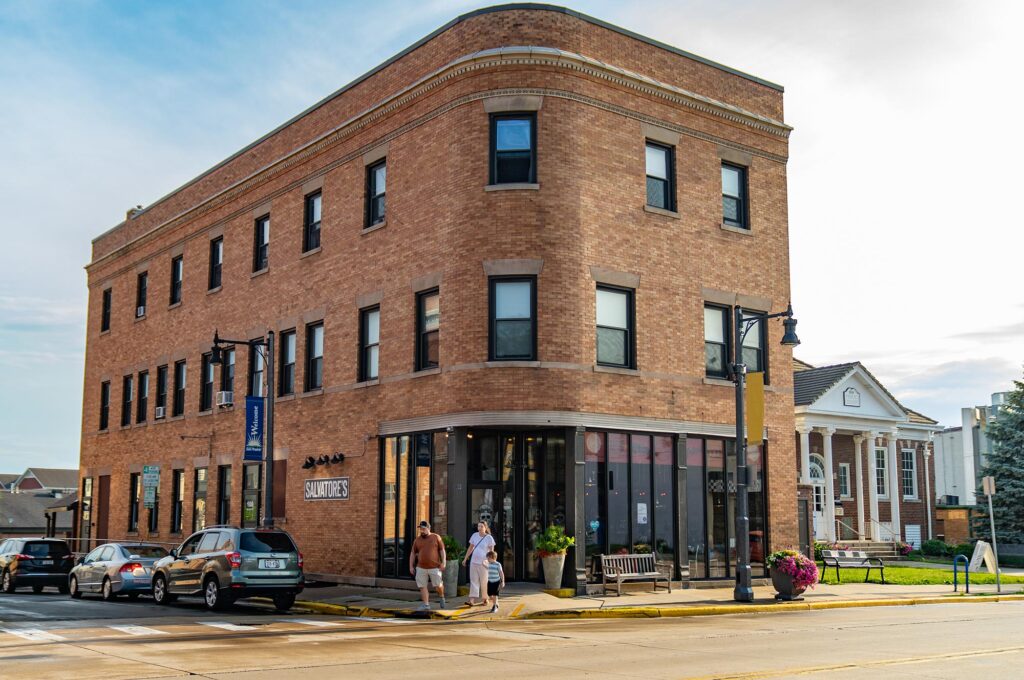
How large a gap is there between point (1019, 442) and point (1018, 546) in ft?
16.5

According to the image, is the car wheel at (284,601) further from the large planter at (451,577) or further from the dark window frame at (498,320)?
the dark window frame at (498,320)

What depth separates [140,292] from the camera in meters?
40.1

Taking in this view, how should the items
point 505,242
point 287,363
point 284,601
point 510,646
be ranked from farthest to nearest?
point 287,363 → point 505,242 → point 284,601 → point 510,646

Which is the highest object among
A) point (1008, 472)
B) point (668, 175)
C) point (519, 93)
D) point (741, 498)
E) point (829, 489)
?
point (519, 93)

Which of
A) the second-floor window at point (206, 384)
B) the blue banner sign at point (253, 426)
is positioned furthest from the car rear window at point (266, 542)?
the second-floor window at point (206, 384)

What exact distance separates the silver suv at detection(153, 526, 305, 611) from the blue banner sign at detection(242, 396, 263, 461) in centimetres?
509

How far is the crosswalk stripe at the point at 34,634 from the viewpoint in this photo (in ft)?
53.0

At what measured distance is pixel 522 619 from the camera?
64.8ft

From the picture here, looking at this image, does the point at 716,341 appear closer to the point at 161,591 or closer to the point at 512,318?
the point at 512,318

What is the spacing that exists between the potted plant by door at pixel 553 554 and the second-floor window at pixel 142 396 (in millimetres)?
21387

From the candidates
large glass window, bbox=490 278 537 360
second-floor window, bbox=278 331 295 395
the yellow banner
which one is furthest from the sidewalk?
second-floor window, bbox=278 331 295 395

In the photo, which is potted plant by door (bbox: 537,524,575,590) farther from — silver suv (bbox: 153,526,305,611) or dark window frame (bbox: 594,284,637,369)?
silver suv (bbox: 153,526,305,611)

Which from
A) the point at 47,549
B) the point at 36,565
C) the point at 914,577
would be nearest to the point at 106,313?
the point at 47,549

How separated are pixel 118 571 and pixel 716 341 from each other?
15635 millimetres
